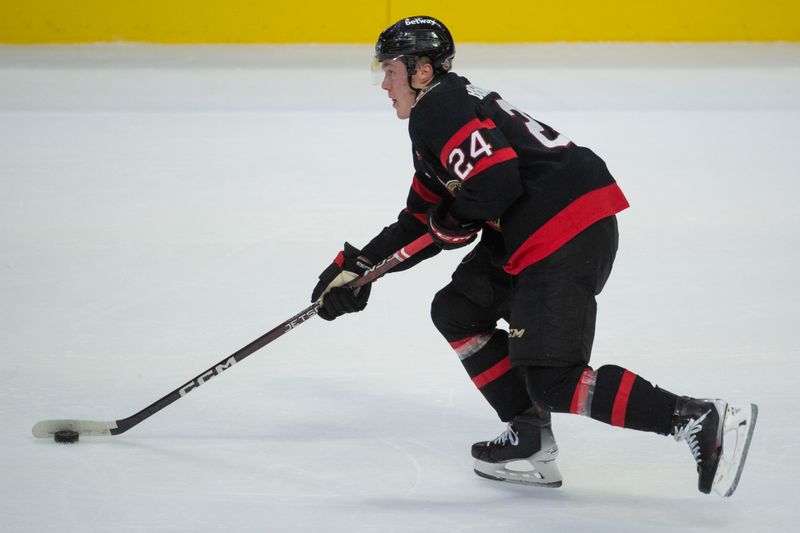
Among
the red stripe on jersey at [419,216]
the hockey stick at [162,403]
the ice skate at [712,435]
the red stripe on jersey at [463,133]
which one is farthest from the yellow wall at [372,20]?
the ice skate at [712,435]

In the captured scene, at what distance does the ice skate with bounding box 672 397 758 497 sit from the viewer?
7.21 feet

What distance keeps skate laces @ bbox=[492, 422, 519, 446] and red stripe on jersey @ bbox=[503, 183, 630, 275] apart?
39 cm

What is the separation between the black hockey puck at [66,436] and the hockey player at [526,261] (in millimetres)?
931

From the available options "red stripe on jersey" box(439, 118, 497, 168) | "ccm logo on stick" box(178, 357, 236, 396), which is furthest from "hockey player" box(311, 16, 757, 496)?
"ccm logo on stick" box(178, 357, 236, 396)

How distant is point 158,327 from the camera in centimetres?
341

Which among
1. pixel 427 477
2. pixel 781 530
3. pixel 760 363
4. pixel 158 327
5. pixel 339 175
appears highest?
pixel 339 175

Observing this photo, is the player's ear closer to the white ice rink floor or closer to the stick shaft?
the stick shaft

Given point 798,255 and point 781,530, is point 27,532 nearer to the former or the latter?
point 781,530

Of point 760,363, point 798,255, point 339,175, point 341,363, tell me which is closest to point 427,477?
point 341,363

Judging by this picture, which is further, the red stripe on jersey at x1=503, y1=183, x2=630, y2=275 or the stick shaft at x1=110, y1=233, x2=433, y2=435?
the stick shaft at x1=110, y1=233, x2=433, y2=435

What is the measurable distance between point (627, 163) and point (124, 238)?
2.29 metres

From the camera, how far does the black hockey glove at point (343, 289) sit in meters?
2.55

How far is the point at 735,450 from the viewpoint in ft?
7.27

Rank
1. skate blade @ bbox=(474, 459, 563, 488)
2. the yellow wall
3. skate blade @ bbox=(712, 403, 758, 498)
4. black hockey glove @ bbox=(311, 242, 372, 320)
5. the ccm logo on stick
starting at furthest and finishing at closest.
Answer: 1. the yellow wall
2. the ccm logo on stick
3. black hockey glove @ bbox=(311, 242, 372, 320)
4. skate blade @ bbox=(474, 459, 563, 488)
5. skate blade @ bbox=(712, 403, 758, 498)
